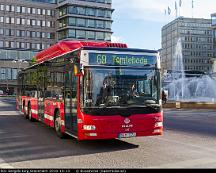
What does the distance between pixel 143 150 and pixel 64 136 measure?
3.35 m

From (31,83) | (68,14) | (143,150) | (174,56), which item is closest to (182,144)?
(143,150)

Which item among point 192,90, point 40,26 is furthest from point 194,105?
point 40,26

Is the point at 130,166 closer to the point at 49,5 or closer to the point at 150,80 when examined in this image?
the point at 150,80

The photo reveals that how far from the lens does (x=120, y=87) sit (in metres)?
11.2

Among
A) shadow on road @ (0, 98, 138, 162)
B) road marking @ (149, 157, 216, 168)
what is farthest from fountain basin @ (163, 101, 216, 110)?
road marking @ (149, 157, 216, 168)

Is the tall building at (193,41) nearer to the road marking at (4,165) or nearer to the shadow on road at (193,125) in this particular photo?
the shadow on road at (193,125)

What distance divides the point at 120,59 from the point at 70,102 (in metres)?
2.08

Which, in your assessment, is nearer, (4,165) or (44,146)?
(4,165)

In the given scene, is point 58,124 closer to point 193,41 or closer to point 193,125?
point 193,125

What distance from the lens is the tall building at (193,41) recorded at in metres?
143

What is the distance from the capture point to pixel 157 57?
11852 mm

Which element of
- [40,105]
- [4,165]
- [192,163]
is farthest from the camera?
[40,105]

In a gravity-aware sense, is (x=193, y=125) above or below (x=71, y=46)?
below

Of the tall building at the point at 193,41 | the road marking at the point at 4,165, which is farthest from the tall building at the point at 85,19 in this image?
the road marking at the point at 4,165
